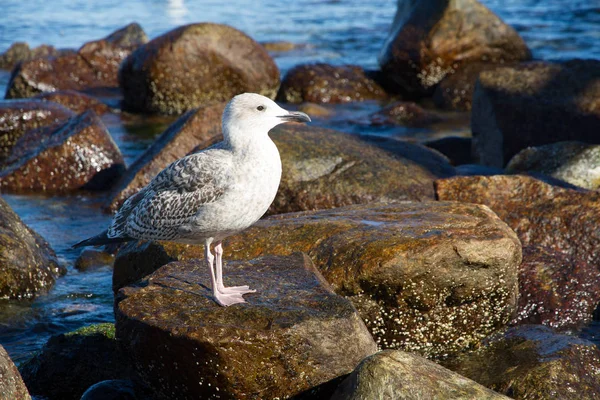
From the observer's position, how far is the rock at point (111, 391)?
5.36 metres

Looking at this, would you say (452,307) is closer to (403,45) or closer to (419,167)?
(419,167)

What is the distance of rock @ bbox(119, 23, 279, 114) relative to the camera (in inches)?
579

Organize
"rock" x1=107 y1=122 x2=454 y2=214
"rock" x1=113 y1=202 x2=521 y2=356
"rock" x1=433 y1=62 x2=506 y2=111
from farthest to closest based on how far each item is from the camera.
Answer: "rock" x1=433 y1=62 x2=506 y2=111 → "rock" x1=107 y1=122 x2=454 y2=214 → "rock" x1=113 y1=202 x2=521 y2=356

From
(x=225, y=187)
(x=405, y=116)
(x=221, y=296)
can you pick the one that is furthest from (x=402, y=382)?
(x=405, y=116)

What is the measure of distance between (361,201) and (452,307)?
2313 mm

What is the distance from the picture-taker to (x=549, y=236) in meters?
7.48

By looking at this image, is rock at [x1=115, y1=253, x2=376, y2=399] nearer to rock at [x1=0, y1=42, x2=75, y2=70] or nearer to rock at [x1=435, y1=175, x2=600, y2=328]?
rock at [x1=435, y1=175, x2=600, y2=328]

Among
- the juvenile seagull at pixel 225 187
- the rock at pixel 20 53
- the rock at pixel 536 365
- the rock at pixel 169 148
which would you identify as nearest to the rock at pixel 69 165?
the rock at pixel 169 148

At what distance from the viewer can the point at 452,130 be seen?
45.5ft

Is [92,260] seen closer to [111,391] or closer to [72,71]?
[111,391]

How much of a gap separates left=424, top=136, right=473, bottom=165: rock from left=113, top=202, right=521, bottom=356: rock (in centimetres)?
568

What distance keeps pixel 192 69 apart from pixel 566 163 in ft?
24.2

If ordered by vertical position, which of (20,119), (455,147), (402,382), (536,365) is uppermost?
(402,382)

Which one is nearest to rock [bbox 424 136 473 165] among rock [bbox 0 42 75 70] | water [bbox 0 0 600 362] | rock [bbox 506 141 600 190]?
water [bbox 0 0 600 362]
